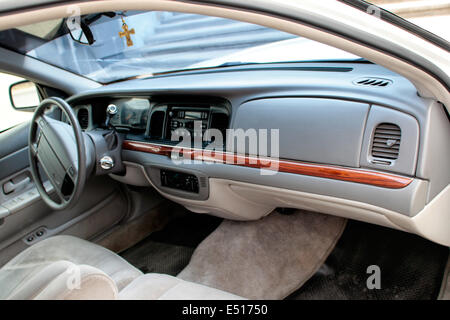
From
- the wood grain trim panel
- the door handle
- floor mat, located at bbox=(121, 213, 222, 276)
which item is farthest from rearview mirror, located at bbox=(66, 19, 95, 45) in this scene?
floor mat, located at bbox=(121, 213, 222, 276)

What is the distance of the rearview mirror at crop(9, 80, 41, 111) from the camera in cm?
234

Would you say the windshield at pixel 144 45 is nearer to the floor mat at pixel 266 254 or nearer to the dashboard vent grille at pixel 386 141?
the dashboard vent grille at pixel 386 141

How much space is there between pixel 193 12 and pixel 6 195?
186 cm

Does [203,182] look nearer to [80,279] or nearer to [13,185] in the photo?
[80,279]

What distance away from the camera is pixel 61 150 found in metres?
1.68

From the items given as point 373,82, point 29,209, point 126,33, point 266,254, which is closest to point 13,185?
point 29,209

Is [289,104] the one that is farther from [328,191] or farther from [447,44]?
[447,44]

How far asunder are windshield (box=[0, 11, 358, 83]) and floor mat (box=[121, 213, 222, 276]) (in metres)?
0.99

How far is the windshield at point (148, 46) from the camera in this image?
1803mm

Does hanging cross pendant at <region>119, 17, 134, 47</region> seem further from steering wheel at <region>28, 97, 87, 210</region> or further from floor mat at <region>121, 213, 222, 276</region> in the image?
floor mat at <region>121, 213, 222, 276</region>

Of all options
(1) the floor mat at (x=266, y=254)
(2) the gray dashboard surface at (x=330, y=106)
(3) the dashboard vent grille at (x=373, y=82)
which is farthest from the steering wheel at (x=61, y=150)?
(3) the dashboard vent grille at (x=373, y=82)

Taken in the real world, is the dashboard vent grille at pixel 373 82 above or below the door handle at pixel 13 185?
above

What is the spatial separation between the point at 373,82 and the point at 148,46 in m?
1.80

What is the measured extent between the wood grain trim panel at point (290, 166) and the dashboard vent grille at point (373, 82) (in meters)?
0.29
